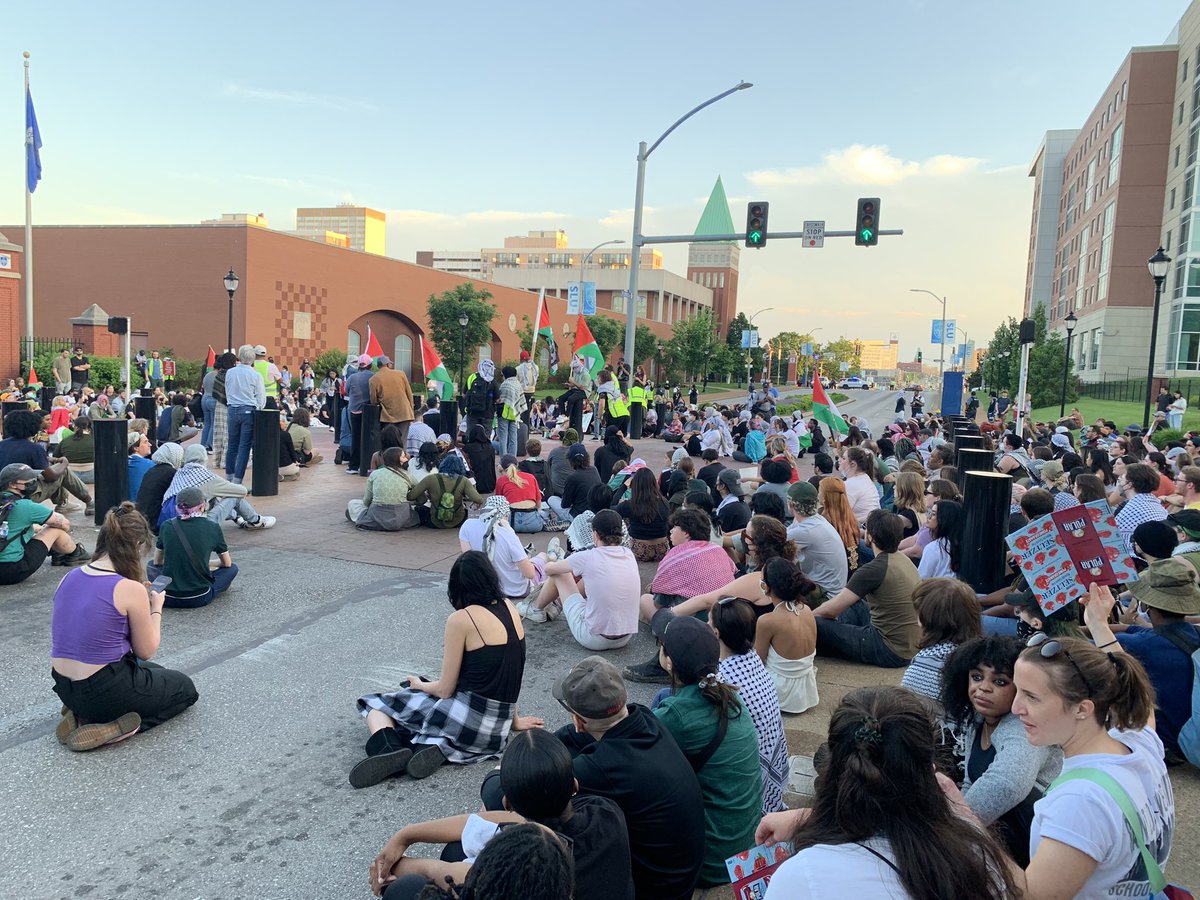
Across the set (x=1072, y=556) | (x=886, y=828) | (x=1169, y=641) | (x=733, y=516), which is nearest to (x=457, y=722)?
(x=886, y=828)

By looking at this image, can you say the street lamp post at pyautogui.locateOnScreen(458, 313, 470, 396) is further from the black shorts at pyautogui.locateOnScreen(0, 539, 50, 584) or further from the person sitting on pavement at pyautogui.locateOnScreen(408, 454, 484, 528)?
the black shorts at pyautogui.locateOnScreen(0, 539, 50, 584)

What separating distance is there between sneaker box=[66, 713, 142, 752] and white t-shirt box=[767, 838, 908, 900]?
4189 mm

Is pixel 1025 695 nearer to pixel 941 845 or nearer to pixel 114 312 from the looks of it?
pixel 941 845

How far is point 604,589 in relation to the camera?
6559mm

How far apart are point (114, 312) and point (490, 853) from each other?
4572 cm

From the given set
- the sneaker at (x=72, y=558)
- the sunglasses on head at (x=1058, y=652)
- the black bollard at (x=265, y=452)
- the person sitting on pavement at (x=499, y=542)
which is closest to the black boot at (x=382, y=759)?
the person sitting on pavement at (x=499, y=542)

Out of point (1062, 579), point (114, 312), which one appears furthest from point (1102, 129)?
point (1062, 579)

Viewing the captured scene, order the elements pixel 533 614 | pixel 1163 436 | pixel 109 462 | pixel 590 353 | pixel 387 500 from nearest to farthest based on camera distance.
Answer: pixel 533 614 → pixel 109 462 → pixel 387 500 → pixel 1163 436 → pixel 590 353

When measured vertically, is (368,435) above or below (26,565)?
above

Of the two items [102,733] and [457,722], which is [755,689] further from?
[102,733]

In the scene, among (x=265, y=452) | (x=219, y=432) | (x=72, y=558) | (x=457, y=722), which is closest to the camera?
(x=457, y=722)

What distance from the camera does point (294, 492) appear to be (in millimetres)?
13055

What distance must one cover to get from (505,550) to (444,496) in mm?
3711

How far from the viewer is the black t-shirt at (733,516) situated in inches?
352
